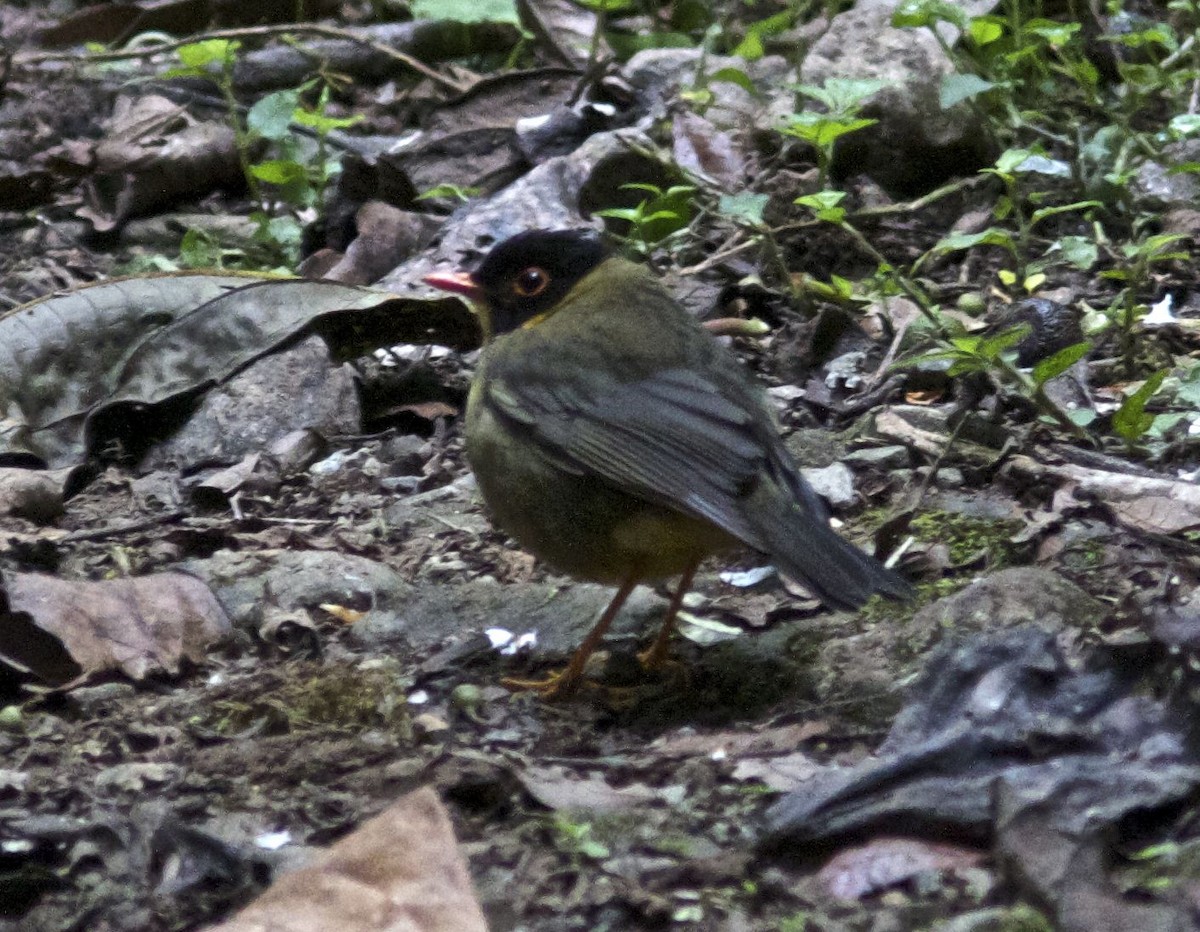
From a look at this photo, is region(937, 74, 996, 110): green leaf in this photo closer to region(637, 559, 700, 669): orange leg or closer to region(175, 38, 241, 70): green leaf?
region(637, 559, 700, 669): orange leg

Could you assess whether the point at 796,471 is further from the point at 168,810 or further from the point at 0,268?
the point at 0,268

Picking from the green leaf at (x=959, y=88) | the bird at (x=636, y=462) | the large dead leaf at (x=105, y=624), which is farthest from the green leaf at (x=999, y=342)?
the large dead leaf at (x=105, y=624)

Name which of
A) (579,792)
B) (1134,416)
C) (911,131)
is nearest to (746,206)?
(911,131)

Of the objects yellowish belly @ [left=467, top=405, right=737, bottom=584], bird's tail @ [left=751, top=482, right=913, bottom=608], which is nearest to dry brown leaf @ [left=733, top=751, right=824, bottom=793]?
bird's tail @ [left=751, top=482, right=913, bottom=608]

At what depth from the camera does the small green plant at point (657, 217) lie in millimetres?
5824

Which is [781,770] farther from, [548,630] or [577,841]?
[548,630]

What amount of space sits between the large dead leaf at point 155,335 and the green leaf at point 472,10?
247cm

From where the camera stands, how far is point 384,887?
106 inches

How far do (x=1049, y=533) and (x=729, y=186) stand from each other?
2746 millimetres

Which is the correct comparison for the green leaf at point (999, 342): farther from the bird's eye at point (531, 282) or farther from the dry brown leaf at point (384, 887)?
the dry brown leaf at point (384, 887)

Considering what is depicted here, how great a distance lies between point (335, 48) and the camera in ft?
28.0

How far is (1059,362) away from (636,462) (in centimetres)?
118

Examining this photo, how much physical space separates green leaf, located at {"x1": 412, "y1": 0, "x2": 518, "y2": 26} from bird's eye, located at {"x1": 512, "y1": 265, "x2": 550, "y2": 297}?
3340mm

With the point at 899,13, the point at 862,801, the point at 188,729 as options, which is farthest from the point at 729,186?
the point at 862,801
